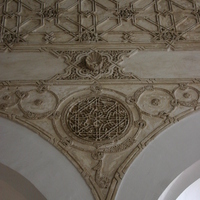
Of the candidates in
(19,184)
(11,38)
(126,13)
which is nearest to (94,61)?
(126,13)

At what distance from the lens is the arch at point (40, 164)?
298 centimetres

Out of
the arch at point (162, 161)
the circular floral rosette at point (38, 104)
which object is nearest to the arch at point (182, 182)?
the arch at point (162, 161)

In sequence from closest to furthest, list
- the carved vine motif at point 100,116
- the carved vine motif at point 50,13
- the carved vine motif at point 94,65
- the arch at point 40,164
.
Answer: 1. the arch at point 40,164
2. the carved vine motif at point 100,116
3. the carved vine motif at point 94,65
4. the carved vine motif at point 50,13

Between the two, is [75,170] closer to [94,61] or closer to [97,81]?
[97,81]

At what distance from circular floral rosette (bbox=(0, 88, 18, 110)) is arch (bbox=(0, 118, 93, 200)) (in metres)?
0.18

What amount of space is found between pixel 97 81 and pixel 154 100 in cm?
55

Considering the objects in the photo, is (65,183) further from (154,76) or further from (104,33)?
(104,33)

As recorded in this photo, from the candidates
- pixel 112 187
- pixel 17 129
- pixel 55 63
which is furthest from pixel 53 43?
pixel 112 187

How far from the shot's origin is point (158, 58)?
151 inches

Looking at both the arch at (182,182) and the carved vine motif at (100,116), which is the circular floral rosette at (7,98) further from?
the arch at (182,182)

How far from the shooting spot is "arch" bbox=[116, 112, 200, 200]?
299cm

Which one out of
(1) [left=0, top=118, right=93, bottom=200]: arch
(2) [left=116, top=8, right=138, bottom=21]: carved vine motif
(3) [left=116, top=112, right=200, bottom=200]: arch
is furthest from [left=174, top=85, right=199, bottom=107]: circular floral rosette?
(1) [left=0, top=118, right=93, bottom=200]: arch

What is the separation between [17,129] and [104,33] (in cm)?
136

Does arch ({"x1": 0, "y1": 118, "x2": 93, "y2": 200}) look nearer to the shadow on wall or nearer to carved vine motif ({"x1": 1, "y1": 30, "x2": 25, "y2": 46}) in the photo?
the shadow on wall
